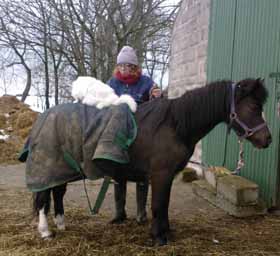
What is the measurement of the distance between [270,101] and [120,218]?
2100mm

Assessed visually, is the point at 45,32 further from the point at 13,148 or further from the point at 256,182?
the point at 256,182

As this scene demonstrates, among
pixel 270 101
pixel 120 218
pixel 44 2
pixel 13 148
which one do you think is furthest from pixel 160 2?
pixel 120 218

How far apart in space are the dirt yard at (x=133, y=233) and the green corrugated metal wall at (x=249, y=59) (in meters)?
0.60

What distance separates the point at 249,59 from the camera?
5.05m

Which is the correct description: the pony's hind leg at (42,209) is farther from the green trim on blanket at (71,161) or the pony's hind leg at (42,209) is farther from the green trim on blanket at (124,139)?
the green trim on blanket at (124,139)

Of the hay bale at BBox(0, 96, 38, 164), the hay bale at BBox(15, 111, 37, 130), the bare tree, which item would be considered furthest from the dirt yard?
the bare tree

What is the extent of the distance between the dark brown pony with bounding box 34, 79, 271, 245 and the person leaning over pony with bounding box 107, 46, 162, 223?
58cm

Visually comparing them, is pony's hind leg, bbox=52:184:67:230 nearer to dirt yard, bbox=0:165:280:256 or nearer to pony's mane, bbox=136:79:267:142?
dirt yard, bbox=0:165:280:256

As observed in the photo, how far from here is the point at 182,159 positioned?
11.1 ft

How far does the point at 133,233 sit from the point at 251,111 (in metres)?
1.57

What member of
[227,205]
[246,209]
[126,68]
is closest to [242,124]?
[126,68]

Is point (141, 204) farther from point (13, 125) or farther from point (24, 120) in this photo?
point (13, 125)

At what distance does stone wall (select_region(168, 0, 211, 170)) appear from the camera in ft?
21.5

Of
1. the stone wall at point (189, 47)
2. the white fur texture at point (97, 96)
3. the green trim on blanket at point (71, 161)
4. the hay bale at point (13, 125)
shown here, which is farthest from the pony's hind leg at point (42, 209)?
the hay bale at point (13, 125)
